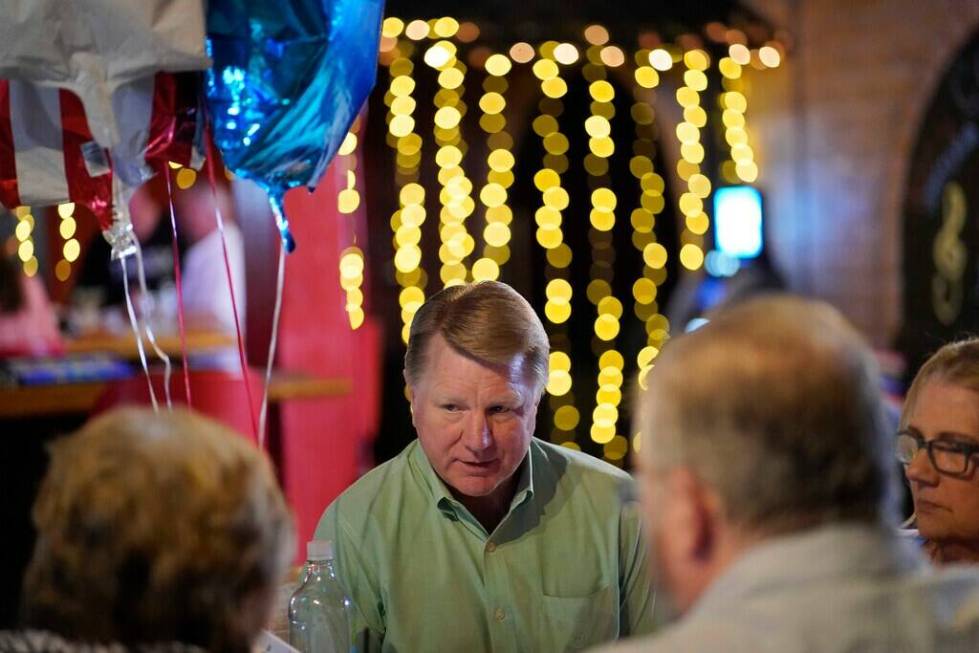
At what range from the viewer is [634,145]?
7.72 m

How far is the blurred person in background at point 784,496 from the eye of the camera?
1.17 meters

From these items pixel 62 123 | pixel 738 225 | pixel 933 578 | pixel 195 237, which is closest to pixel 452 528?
pixel 62 123

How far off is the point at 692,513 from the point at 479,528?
1.03m

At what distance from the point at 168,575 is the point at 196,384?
263 centimetres

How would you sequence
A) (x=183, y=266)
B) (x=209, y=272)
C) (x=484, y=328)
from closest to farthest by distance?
(x=484, y=328) < (x=209, y=272) < (x=183, y=266)

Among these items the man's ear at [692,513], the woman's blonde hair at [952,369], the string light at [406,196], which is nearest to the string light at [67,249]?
the string light at [406,196]

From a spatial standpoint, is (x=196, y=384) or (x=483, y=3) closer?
(x=196, y=384)

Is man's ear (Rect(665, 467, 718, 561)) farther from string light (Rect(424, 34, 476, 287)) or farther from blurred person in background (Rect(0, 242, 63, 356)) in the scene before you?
string light (Rect(424, 34, 476, 287))

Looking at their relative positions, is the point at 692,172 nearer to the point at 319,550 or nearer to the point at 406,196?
the point at 406,196

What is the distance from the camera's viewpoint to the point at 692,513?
1208mm

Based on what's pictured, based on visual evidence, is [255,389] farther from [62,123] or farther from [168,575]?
[168,575]

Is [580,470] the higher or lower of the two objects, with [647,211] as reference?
lower

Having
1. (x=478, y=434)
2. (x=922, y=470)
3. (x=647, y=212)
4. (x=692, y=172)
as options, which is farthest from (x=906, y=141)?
(x=478, y=434)

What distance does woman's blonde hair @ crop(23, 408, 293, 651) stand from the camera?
3.93 ft
